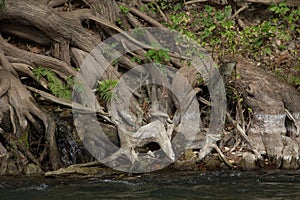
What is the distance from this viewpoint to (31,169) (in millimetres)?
8992

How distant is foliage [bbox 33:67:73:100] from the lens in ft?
33.2

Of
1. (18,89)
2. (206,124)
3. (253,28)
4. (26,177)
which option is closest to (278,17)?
(253,28)

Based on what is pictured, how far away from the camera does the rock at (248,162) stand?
9.38 meters

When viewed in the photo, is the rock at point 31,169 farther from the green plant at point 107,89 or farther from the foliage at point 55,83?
the green plant at point 107,89

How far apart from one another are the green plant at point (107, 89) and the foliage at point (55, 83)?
58 cm

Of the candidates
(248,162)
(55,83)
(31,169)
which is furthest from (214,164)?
(55,83)

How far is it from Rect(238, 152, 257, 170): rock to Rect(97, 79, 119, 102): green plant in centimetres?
262

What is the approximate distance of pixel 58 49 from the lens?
1111 centimetres

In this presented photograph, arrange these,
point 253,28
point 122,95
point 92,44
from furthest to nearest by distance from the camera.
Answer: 1. point 253,28
2. point 92,44
3. point 122,95

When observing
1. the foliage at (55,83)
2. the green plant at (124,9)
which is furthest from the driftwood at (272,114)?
the foliage at (55,83)

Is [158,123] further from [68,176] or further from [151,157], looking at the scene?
[68,176]

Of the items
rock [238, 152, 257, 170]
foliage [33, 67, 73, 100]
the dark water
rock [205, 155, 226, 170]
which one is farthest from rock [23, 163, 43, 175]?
rock [238, 152, 257, 170]

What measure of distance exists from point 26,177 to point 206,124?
3751 mm

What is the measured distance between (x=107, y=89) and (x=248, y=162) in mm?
2919
